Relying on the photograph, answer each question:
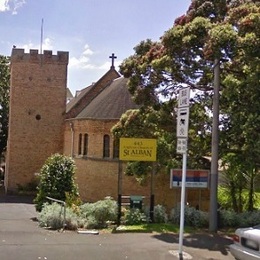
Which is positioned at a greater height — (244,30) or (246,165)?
(244,30)

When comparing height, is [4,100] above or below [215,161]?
above

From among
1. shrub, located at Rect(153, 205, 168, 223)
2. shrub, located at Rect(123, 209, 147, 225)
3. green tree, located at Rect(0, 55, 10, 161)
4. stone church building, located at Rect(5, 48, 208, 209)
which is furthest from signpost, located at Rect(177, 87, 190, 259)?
green tree, located at Rect(0, 55, 10, 161)

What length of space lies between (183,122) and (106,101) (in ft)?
66.9

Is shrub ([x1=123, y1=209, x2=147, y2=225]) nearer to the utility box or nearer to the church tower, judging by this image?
the utility box

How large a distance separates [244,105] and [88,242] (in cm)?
612

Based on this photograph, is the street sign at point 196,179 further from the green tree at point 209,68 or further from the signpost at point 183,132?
the signpost at point 183,132

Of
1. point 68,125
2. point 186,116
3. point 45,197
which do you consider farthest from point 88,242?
point 68,125

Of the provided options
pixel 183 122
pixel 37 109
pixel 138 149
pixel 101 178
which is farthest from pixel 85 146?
pixel 183 122

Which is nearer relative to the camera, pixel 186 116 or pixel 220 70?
pixel 186 116

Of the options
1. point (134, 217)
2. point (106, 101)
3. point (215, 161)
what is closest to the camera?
point (215, 161)

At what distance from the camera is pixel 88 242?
412 inches

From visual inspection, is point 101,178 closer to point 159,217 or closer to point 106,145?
point 106,145

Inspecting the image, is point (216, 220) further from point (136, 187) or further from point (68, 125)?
point (68, 125)

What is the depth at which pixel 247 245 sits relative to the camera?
7.96m
